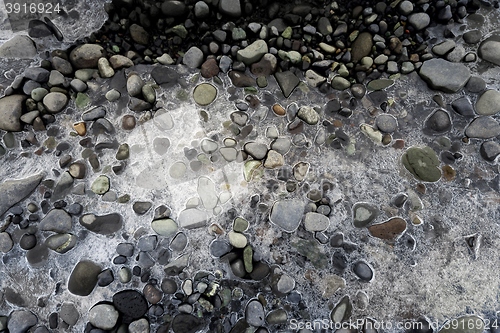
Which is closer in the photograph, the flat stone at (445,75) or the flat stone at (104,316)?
the flat stone at (104,316)

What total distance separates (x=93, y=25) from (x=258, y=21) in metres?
1.14

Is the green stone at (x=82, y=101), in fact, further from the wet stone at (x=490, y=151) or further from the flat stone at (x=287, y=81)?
the wet stone at (x=490, y=151)

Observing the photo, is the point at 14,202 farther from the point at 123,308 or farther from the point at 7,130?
the point at 123,308

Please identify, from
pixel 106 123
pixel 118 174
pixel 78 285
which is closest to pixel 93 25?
pixel 106 123

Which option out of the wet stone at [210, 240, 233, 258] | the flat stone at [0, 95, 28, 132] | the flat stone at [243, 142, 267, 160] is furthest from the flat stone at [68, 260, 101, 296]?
the flat stone at [243, 142, 267, 160]

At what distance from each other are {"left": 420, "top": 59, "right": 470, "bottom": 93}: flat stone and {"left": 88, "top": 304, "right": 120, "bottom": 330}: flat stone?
2359 millimetres

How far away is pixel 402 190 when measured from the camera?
2.18 m

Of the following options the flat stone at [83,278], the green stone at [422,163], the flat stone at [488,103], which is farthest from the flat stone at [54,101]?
the flat stone at [488,103]

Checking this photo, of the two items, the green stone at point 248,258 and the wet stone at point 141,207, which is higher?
the wet stone at point 141,207

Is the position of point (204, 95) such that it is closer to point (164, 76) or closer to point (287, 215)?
point (164, 76)

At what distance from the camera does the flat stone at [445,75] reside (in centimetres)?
232

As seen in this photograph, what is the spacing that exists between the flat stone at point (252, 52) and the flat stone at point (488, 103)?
4.56 ft

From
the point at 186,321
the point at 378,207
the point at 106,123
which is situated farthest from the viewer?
the point at 106,123

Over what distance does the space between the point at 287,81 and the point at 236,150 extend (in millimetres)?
567
